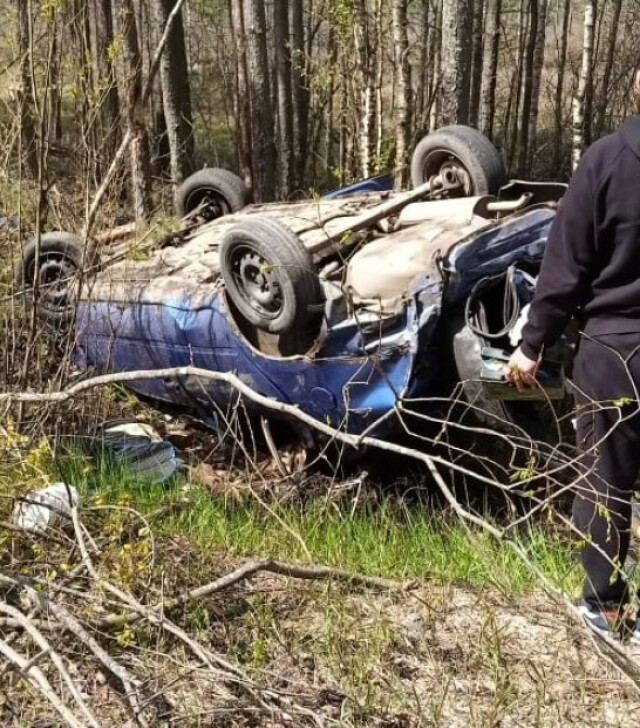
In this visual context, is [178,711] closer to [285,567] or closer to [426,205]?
[285,567]

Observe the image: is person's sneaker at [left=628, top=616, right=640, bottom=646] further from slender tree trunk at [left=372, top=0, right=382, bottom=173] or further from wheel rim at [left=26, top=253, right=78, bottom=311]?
slender tree trunk at [left=372, top=0, right=382, bottom=173]

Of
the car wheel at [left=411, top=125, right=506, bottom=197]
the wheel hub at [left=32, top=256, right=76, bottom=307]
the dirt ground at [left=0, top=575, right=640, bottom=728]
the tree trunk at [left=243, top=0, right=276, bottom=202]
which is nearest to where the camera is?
the dirt ground at [left=0, top=575, right=640, bottom=728]

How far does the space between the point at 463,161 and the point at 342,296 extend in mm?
1556

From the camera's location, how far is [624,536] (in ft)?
8.81

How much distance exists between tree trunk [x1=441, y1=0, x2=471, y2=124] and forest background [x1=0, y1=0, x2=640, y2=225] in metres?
0.01

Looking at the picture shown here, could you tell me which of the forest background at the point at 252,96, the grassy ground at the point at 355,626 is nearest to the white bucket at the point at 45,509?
the grassy ground at the point at 355,626

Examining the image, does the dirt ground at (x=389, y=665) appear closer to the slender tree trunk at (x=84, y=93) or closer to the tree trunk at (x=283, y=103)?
the slender tree trunk at (x=84, y=93)

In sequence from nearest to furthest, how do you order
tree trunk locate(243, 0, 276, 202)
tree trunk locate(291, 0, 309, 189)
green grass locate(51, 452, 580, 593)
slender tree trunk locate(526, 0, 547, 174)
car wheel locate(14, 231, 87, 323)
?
green grass locate(51, 452, 580, 593) → car wheel locate(14, 231, 87, 323) → tree trunk locate(243, 0, 276, 202) → slender tree trunk locate(526, 0, 547, 174) → tree trunk locate(291, 0, 309, 189)

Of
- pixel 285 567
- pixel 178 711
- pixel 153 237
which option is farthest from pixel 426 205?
pixel 178 711

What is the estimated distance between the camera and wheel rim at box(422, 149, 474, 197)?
17.1ft

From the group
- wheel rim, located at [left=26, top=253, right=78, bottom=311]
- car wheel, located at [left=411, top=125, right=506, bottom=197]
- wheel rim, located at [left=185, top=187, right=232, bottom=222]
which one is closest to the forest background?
wheel rim, located at [left=26, top=253, right=78, bottom=311]

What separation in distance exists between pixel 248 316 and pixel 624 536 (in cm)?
232

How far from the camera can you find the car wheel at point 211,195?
21.3ft

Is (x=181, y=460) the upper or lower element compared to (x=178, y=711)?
lower
